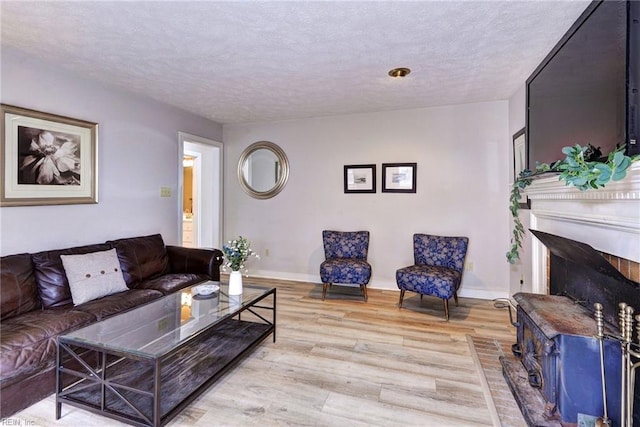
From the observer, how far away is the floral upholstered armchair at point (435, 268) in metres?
3.15

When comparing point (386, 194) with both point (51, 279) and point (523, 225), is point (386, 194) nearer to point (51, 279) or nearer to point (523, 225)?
point (523, 225)

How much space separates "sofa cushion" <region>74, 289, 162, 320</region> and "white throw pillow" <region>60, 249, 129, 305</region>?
7 centimetres

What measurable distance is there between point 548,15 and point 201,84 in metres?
2.91

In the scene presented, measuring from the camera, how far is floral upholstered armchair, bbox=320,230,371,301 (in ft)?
12.1

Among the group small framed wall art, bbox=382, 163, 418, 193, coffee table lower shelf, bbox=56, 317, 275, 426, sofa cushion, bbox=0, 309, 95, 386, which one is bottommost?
coffee table lower shelf, bbox=56, 317, 275, 426

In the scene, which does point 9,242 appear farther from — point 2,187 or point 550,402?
point 550,402

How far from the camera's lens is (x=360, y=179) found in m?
4.28

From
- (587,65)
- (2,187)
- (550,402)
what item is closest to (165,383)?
(2,187)

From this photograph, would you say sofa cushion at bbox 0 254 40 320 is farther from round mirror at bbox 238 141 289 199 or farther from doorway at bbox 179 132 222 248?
round mirror at bbox 238 141 289 199

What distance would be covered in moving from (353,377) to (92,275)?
7.29 feet

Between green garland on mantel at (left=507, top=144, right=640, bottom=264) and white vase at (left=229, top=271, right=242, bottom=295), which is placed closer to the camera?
green garland on mantel at (left=507, top=144, right=640, bottom=264)

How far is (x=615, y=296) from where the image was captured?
4.99 ft

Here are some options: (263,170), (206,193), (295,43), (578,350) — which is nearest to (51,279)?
(295,43)

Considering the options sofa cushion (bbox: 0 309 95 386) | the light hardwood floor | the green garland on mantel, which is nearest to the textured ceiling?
the green garland on mantel
